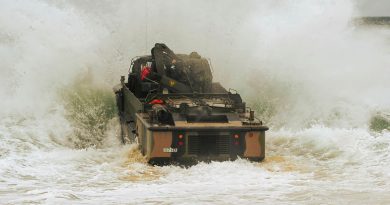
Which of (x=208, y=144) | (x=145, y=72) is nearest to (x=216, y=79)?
(x=145, y=72)

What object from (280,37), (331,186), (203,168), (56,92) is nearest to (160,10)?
(280,37)

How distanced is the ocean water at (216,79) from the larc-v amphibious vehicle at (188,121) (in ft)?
0.81

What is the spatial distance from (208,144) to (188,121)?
1.74 feet

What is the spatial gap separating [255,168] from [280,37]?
27.9 ft

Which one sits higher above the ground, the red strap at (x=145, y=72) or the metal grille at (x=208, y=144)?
the red strap at (x=145, y=72)

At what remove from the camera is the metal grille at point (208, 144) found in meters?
11.2

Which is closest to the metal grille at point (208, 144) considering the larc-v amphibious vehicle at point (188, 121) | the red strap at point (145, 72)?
the larc-v amphibious vehicle at point (188, 121)

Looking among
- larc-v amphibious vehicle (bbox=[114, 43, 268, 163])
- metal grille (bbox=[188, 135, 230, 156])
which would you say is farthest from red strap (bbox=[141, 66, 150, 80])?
metal grille (bbox=[188, 135, 230, 156])

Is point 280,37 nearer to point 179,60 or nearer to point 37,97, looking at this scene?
point 179,60

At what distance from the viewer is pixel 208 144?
1125 cm

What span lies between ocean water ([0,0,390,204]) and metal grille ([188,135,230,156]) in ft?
0.85

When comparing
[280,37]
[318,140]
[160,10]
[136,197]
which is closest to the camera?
[136,197]

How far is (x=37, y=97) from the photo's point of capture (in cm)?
1559

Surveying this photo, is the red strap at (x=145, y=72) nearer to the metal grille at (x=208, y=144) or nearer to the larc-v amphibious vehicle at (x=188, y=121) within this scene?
the larc-v amphibious vehicle at (x=188, y=121)
